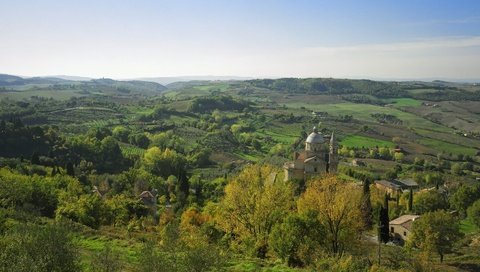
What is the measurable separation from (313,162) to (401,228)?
850 inches

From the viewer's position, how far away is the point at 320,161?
3066 inches

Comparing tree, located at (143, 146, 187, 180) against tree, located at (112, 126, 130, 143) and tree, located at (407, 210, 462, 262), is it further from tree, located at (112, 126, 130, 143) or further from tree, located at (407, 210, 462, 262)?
tree, located at (407, 210, 462, 262)

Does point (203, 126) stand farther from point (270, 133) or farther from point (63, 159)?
point (63, 159)

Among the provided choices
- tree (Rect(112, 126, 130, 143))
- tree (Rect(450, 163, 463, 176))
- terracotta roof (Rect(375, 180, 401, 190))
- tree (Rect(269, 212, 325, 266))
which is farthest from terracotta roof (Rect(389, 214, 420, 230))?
tree (Rect(112, 126, 130, 143))

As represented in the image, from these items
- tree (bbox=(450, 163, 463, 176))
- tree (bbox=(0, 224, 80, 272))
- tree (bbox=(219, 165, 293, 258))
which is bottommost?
tree (bbox=(450, 163, 463, 176))

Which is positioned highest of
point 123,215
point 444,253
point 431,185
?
→ point 123,215

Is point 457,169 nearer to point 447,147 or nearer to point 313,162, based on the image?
point 447,147

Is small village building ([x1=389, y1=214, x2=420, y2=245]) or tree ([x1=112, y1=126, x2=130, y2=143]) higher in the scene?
tree ([x1=112, y1=126, x2=130, y2=143])

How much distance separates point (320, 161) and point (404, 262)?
38.2 m

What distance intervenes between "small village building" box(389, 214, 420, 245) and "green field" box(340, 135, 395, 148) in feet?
261

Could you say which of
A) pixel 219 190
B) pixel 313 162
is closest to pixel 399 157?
pixel 313 162

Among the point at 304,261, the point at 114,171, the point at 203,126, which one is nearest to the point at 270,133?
Answer: the point at 203,126

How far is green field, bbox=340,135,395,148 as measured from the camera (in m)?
141

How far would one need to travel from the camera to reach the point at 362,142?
145 metres
